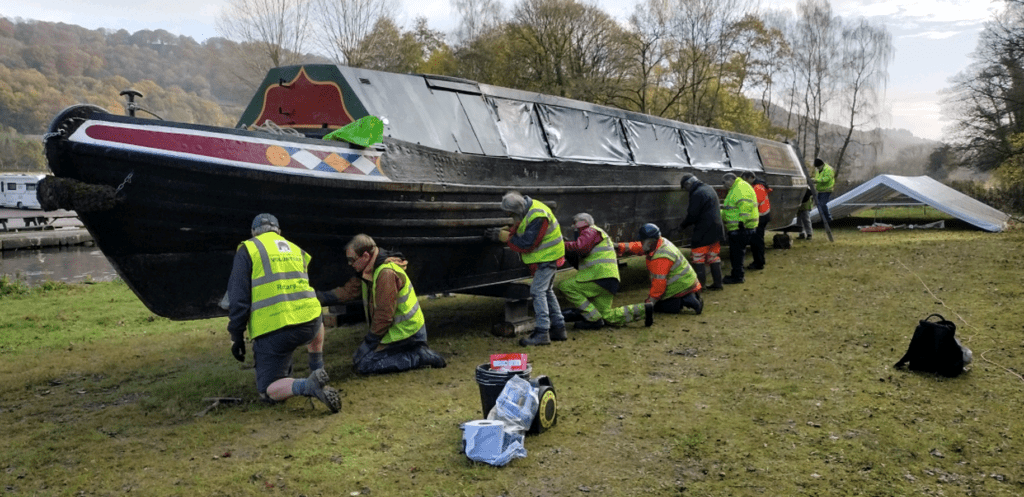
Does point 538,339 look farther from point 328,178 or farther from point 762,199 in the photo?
point 762,199

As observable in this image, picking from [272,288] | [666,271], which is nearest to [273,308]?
[272,288]

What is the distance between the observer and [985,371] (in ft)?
17.8

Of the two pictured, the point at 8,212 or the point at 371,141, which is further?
the point at 8,212

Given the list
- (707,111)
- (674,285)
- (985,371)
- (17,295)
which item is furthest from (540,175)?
(707,111)

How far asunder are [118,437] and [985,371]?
638 centimetres

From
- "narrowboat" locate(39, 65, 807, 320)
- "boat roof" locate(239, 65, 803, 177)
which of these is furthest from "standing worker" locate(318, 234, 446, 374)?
"boat roof" locate(239, 65, 803, 177)

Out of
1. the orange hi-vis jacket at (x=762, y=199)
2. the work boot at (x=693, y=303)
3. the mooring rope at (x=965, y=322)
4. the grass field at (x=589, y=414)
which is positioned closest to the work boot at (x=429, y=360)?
the grass field at (x=589, y=414)

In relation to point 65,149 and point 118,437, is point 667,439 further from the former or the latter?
point 65,149

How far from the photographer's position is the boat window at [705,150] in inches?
467

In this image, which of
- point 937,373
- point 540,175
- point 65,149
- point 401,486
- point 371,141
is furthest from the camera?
point 540,175

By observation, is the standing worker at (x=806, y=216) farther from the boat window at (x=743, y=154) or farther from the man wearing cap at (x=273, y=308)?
the man wearing cap at (x=273, y=308)

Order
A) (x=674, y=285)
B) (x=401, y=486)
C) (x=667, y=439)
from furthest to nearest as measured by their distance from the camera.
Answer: (x=674, y=285) < (x=667, y=439) < (x=401, y=486)

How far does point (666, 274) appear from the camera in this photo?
26.9ft

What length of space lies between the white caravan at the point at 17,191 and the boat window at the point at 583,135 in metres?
37.3
